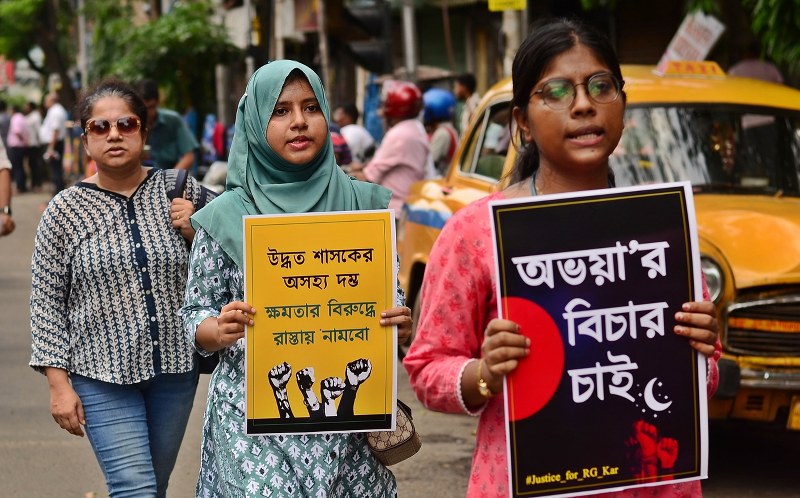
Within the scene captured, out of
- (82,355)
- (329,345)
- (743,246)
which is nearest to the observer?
(329,345)

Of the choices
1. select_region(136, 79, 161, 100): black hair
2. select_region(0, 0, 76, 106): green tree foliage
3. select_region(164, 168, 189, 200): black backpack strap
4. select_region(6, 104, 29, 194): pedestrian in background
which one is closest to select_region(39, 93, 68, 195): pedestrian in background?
select_region(6, 104, 29, 194): pedestrian in background

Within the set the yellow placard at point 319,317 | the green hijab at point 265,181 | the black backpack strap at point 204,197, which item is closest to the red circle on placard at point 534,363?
the yellow placard at point 319,317

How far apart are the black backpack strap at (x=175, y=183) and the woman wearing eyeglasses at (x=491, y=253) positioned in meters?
1.90

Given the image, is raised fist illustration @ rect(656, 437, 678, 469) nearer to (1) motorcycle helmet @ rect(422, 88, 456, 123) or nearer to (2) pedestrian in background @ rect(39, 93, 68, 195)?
(1) motorcycle helmet @ rect(422, 88, 456, 123)

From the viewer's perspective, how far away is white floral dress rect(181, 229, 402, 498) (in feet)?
11.7

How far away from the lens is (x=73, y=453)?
25.2 ft

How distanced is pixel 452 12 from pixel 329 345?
2203 centimetres

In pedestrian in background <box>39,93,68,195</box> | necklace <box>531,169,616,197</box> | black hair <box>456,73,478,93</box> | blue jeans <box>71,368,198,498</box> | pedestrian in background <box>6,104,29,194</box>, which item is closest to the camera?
necklace <box>531,169,616,197</box>

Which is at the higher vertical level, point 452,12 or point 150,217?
point 452,12

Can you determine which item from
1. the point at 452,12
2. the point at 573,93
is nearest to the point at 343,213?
the point at 573,93

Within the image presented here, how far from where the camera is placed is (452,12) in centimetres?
2498

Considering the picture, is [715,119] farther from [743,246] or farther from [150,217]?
[150,217]

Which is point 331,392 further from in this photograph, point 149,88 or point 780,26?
point 149,88

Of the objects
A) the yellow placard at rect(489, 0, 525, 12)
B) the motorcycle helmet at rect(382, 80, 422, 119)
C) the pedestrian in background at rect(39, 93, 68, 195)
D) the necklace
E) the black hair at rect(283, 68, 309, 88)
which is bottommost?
the necklace
